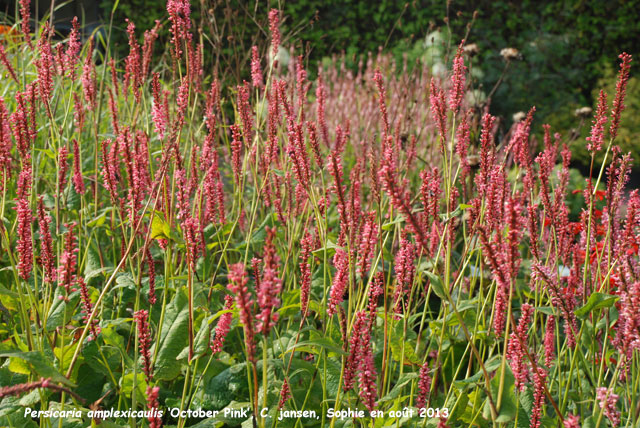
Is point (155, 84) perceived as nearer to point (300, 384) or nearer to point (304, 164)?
point (304, 164)

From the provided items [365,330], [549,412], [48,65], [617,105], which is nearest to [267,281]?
[365,330]

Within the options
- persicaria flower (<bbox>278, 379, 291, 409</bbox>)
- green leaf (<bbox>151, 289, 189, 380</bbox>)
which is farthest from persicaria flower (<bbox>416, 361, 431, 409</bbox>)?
green leaf (<bbox>151, 289, 189, 380</bbox>)

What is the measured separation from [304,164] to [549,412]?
115 centimetres

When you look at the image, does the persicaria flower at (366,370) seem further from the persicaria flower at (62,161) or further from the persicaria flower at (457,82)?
the persicaria flower at (62,161)

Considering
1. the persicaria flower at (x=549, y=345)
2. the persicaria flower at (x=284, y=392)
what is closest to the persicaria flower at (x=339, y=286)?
the persicaria flower at (x=284, y=392)

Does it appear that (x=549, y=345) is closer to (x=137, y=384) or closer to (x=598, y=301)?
(x=598, y=301)

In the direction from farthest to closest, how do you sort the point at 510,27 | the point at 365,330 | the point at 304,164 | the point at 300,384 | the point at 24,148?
the point at 510,27
the point at 300,384
the point at 24,148
the point at 304,164
the point at 365,330

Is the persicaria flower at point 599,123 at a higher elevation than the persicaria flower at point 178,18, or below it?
below

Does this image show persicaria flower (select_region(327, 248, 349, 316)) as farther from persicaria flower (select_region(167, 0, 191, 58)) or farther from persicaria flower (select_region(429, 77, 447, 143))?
persicaria flower (select_region(167, 0, 191, 58))

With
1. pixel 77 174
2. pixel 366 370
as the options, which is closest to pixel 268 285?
pixel 366 370

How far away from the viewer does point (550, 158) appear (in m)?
2.12

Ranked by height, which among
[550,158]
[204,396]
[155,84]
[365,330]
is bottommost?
[204,396]

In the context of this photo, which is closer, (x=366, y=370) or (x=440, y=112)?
(x=366, y=370)

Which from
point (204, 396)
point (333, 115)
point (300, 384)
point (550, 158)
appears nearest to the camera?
point (204, 396)
